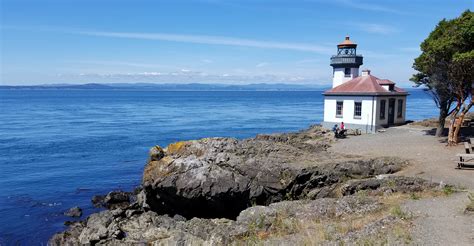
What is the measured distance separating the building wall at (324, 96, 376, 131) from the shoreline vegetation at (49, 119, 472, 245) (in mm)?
8823

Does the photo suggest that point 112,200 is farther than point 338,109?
No

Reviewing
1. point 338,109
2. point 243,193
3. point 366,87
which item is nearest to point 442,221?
point 243,193

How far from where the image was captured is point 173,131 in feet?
187

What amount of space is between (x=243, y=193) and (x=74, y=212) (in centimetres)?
967

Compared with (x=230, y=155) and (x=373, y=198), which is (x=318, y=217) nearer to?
(x=373, y=198)

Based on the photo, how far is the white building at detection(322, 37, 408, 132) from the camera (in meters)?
32.2

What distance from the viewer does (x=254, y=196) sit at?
62.3 feet

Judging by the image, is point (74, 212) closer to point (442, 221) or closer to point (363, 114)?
point (442, 221)

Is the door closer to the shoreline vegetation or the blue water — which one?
the shoreline vegetation

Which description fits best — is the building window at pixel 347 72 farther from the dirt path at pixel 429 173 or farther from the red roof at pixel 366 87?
the dirt path at pixel 429 173

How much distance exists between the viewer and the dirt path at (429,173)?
432 inches

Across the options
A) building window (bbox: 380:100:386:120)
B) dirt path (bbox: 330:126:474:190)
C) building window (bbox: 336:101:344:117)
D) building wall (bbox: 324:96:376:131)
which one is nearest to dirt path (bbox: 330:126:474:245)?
dirt path (bbox: 330:126:474:190)

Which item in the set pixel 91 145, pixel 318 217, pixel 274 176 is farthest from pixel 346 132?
pixel 91 145

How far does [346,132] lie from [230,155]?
13602 millimetres
